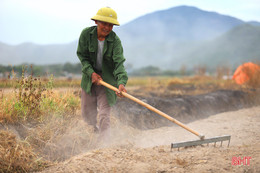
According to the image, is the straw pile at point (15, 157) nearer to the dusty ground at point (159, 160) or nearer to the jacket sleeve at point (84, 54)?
the dusty ground at point (159, 160)

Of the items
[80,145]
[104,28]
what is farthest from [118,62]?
[80,145]

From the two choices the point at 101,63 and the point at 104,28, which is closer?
the point at 104,28

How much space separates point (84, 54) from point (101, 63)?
27 centimetres

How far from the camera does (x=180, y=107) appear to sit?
658 cm

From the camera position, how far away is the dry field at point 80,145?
8.97 ft

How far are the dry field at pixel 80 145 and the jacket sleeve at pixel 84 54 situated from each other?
0.85m

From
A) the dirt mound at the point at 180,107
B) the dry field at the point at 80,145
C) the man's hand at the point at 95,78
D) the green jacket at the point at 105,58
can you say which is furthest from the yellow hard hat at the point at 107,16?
the dirt mound at the point at 180,107

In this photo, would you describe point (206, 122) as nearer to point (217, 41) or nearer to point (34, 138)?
point (34, 138)

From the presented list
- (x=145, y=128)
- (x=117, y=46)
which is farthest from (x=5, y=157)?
(x=145, y=128)

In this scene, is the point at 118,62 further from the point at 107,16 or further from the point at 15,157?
the point at 15,157

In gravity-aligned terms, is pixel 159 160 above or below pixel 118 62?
below

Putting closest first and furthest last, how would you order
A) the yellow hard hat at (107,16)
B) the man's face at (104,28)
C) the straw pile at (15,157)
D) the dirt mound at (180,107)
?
1. the straw pile at (15,157)
2. the yellow hard hat at (107,16)
3. the man's face at (104,28)
4. the dirt mound at (180,107)

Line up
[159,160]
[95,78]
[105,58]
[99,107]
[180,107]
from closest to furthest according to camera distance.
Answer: [159,160], [95,78], [105,58], [99,107], [180,107]

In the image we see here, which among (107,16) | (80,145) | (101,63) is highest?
(107,16)
